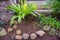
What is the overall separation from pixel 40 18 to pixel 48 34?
54 centimetres

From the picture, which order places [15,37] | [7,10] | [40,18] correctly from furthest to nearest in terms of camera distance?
[7,10], [40,18], [15,37]

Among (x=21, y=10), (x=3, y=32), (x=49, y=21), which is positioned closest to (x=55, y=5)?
(x=49, y=21)

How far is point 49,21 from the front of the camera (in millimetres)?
5129

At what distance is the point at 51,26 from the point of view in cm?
509

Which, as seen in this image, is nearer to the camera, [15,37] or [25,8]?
[15,37]

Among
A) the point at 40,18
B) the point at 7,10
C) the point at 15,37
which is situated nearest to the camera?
the point at 15,37

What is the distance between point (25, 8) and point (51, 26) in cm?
90

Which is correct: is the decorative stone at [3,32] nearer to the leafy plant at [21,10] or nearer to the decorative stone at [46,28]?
the leafy plant at [21,10]

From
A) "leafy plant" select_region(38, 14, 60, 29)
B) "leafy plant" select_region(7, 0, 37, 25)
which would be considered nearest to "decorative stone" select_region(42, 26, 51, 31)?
"leafy plant" select_region(38, 14, 60, 29)

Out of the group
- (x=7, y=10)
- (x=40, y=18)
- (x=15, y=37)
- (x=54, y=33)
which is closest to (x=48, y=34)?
(x=54, y=33)

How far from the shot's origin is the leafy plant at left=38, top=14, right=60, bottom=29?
5057 mm

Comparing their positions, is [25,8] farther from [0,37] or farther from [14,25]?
[0,37]

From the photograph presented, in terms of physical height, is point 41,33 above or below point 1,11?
below

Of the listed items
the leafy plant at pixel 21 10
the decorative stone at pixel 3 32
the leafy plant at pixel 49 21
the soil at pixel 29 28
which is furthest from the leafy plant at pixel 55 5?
the decorative stone at pixel 3 32
